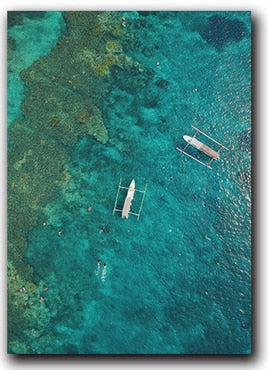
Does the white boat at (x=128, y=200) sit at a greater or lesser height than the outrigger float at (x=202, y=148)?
lesser

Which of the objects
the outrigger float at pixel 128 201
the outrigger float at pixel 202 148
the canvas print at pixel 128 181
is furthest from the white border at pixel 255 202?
the outrigger float at pixel 128 201

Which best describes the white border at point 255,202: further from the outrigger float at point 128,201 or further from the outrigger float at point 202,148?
the outrigger float at point 128,201

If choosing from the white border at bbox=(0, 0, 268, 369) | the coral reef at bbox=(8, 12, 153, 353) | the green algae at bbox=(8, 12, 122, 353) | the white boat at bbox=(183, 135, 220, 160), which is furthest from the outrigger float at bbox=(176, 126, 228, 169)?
the green algae at bbox=(8, 12, 122, 353)

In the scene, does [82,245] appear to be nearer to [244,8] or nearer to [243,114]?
[243,114]

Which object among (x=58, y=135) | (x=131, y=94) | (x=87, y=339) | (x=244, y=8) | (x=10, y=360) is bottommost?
(x=10, y=360)

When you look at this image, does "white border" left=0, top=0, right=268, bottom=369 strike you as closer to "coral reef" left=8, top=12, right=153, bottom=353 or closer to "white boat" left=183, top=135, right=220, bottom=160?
"coral reef" left=8, top=12, right=153, bottom=353

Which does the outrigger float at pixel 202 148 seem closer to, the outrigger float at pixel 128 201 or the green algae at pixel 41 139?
the outrigger float at pixel 128 201

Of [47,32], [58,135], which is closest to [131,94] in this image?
[58,135]
